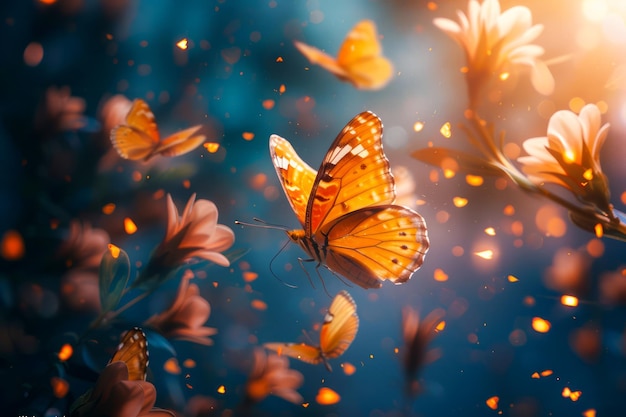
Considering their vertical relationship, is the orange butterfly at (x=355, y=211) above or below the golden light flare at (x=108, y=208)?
above

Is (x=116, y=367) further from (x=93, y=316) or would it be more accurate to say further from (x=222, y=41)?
(x=222, y=41)

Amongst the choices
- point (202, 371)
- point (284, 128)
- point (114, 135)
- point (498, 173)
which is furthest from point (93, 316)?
point (498, 173)

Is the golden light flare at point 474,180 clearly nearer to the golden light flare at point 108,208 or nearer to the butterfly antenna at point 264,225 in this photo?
the butterfly antenna at point 264,225

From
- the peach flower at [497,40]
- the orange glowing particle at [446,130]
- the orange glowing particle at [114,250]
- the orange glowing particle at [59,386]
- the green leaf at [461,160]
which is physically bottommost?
the orange glowing particle at [59,386]

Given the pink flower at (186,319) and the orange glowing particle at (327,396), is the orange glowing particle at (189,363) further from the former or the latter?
the orange glowing particle at (327,396)

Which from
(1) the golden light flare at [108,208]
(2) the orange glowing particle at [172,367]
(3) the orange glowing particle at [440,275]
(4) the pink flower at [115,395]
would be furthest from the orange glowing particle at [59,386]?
(3) the orange glowing particle at [440,275]

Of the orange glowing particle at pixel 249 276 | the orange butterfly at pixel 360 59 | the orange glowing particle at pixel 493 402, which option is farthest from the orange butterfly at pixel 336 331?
the orange butterfly at pixel 360 59

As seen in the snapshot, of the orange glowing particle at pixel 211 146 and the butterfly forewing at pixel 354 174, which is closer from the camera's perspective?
the butterfly forewing at pixel 354 174

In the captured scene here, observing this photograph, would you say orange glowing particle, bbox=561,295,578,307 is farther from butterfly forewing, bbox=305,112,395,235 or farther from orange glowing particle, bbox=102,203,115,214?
orange glowing particle, bbox=102,203,115,214
